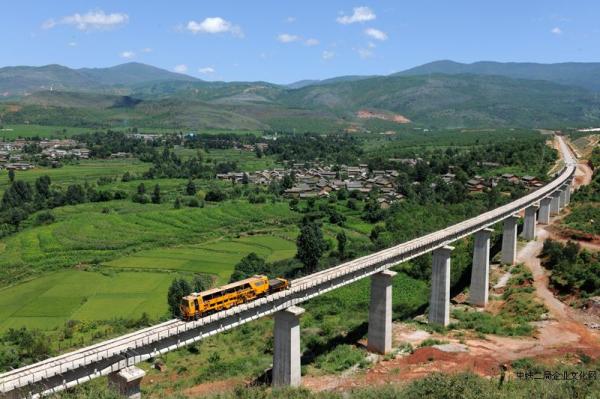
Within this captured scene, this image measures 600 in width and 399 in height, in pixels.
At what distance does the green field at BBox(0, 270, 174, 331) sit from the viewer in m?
57.5

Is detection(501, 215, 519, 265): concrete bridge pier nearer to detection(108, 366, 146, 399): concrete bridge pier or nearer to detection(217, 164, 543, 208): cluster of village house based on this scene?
Answer: detection(217, 164, 543, 208): cluster of village house

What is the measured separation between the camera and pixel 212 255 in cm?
8188

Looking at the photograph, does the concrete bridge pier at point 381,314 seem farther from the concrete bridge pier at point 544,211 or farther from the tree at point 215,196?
the tree at point 215,196

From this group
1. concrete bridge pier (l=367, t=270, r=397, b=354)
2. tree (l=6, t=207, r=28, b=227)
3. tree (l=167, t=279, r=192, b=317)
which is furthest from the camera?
tree (l=6, t=207, r=28, b=227)

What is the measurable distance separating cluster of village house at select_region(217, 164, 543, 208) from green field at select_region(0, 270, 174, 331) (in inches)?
2406

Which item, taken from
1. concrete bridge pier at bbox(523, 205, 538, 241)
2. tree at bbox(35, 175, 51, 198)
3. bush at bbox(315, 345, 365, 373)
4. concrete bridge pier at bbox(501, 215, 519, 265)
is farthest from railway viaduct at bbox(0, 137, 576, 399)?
tree at bbox(35, 175, 51, 198)

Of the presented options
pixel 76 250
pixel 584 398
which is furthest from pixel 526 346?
pixel 76 250

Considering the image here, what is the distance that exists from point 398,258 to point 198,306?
22.0m

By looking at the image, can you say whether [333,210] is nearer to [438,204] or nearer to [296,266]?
[438,204]

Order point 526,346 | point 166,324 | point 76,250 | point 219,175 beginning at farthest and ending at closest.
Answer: point 219,175, point 76,250, point 526,346, point 166,324

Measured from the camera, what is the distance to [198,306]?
33375 millimetres

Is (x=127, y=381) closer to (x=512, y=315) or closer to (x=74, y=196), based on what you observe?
(x=512, y=315)

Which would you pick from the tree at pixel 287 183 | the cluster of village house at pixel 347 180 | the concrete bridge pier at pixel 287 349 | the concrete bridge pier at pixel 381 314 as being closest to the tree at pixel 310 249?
the concrete bridge pier at pixel 381 314

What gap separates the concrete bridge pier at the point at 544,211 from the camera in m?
86.6
